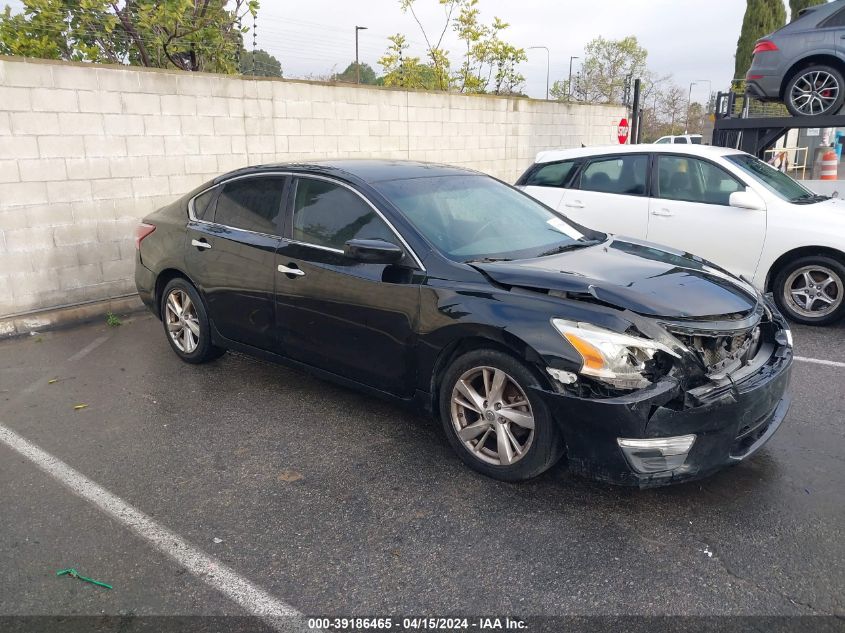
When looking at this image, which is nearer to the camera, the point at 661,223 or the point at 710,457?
the point at 710,457

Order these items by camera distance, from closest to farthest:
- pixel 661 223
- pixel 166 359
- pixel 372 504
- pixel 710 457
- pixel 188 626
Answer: pixel 188 626, pixel 710 457, pixel 372 504, pixel 166 359, pixel 661 223

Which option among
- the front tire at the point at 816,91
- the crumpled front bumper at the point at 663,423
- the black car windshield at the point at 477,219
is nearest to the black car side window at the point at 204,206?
the black car windshield at the point at 477,219

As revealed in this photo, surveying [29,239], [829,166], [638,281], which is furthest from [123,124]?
[829,166]

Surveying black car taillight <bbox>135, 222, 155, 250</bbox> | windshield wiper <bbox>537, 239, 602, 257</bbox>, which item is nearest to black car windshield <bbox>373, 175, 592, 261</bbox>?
windshield wiper <bbox>537, 239, 602, 257</bbox>

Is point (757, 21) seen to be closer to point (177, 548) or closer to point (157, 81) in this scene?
point (157, 81)

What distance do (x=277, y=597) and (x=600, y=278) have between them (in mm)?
2150

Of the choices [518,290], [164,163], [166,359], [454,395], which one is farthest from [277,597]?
[164,163]

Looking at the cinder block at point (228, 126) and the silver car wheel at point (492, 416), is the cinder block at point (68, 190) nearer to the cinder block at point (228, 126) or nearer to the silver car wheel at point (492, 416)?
the cinder block at point (228, 126)

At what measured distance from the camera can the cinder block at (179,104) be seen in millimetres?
7574

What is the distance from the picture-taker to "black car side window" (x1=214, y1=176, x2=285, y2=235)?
473 cm

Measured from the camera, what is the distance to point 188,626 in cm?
259

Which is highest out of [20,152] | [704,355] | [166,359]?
[20,152]

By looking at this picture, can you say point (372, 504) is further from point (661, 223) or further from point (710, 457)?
point (661, 223)

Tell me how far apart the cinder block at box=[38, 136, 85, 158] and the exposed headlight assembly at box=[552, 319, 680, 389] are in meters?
5.84
